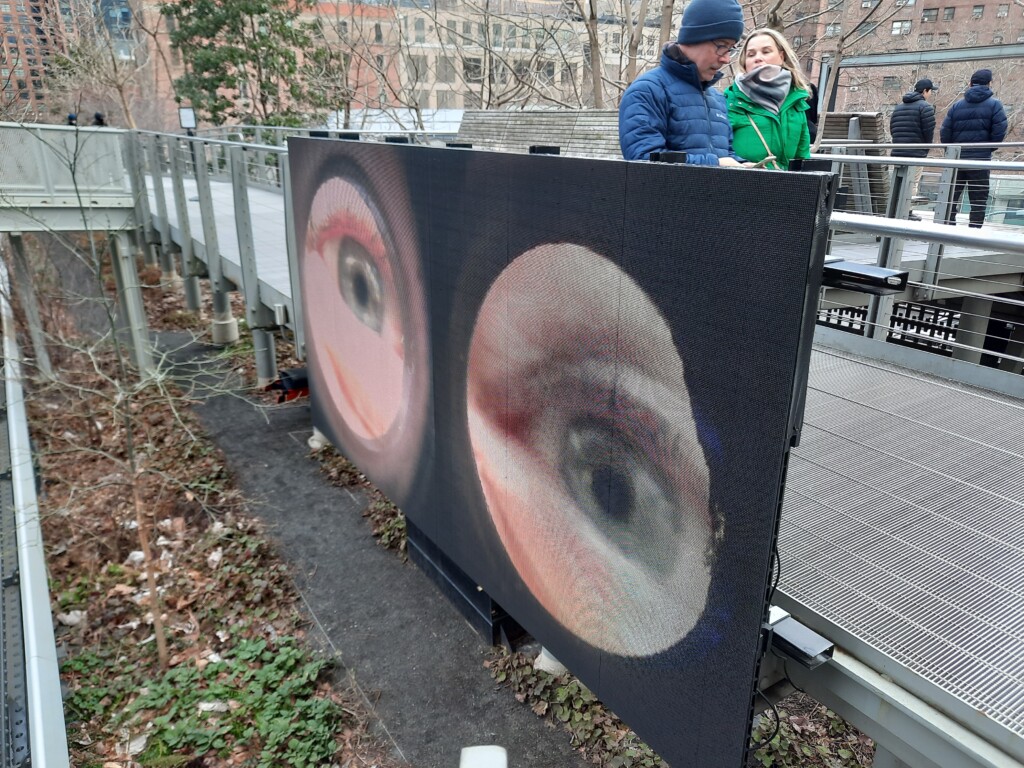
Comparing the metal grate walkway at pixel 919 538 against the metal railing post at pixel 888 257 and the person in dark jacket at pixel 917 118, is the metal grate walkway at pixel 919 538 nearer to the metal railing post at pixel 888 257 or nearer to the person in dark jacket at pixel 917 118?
the metal railing post at pixel 888 257

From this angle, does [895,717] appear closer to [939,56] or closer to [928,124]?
[928,124]

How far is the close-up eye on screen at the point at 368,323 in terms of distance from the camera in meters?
5.05

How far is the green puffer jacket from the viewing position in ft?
12.0

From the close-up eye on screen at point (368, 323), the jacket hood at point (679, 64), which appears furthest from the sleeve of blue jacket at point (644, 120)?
the close-up eye on screen at point (368, 323)

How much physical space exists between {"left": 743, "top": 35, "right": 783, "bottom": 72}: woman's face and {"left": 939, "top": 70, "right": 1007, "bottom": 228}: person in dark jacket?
625 cm

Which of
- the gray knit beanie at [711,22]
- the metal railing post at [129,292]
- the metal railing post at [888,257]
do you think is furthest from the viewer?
the metal railing post at [129,292]

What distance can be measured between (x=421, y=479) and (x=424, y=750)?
180cm

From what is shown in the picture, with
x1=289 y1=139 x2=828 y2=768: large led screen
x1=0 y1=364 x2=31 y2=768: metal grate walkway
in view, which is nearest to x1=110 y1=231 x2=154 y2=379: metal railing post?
x1=0 y1=364 x2=31 y2=768: metal grate walkway

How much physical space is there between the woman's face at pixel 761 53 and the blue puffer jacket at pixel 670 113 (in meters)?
0.41

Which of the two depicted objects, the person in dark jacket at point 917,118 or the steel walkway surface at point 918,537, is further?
the person in dark jacket at point 917,118

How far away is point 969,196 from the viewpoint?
9031 millimetres

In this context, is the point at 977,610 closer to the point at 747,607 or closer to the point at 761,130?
the point at 747,607

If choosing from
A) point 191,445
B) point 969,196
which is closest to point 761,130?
point 969,196

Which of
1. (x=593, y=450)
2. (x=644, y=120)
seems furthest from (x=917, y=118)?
(x=593, y=450)
